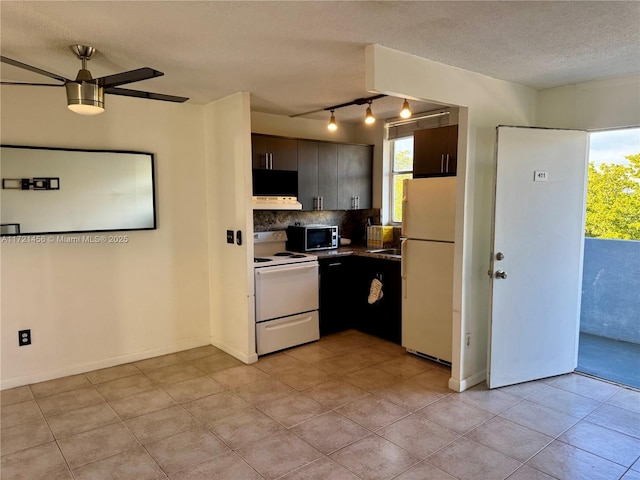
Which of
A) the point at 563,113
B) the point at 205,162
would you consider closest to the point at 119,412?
the point at 205,162

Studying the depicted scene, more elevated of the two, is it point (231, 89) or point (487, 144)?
point (231, 89)

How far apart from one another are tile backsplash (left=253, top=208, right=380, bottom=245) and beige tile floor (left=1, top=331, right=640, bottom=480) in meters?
1.63

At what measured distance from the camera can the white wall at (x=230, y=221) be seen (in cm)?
374

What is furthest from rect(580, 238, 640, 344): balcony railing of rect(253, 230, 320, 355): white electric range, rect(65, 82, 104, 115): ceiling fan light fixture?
rect(65, 82, 104, 115): ceiling fan light fixture

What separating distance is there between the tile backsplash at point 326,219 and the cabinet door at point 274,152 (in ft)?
1.87

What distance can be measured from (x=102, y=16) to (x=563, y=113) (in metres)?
3.45

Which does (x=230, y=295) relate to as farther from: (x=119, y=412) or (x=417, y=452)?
(x=417, y=452)

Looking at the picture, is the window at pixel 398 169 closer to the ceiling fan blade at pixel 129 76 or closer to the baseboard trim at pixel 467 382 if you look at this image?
the baseboard trim at pixel 467 382

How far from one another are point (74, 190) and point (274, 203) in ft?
5.68

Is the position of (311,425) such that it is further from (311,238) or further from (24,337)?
(24,337)

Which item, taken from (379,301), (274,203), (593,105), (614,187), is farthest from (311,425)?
(614,187)

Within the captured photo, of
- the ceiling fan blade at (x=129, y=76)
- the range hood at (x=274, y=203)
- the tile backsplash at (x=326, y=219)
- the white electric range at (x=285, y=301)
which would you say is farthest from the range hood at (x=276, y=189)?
the ceiling fan blade at (x=129, y=76)

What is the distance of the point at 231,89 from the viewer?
3584 millimetres

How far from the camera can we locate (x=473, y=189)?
10.6ft
